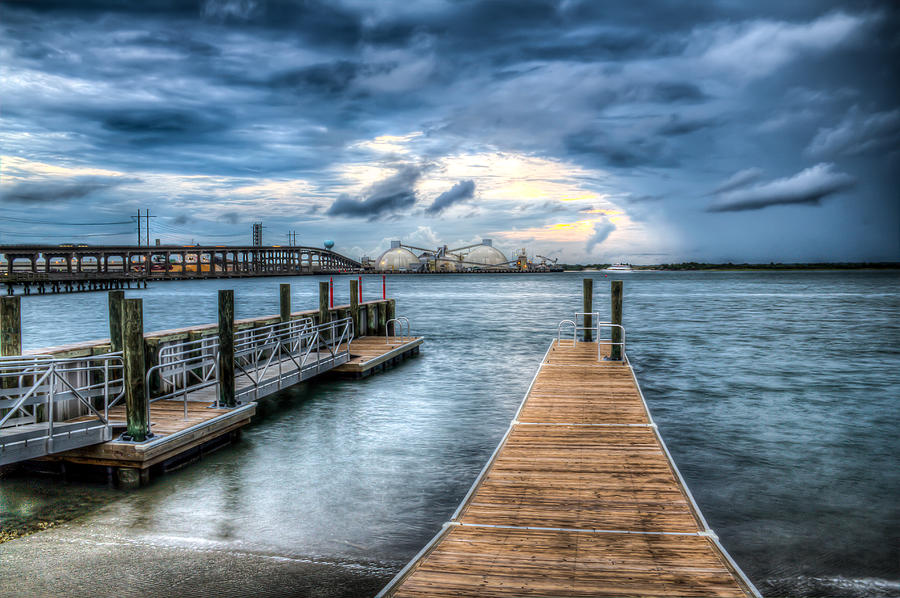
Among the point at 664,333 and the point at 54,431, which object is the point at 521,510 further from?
the point at 664,333

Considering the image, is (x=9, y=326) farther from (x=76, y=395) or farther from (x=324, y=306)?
(x=324, y=306)

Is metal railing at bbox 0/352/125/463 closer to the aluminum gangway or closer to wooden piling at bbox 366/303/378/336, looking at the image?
the aluminum gangway

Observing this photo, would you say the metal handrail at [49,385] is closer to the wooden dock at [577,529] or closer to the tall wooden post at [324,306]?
the wooden dock at [577,529]

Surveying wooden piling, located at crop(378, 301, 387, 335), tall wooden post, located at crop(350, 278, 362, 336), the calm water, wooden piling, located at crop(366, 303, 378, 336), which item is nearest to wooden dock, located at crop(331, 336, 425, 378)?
tall wooden post, located at crop(350, 278, 362, 336)

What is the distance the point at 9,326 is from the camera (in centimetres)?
1186

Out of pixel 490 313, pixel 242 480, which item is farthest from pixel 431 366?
pixel 490 313

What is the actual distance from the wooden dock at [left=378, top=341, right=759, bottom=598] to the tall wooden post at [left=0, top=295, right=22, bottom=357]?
9015 millimetres

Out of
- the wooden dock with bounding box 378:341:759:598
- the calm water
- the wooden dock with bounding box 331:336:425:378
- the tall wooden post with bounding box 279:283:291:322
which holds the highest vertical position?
the tall wooden post with bounding box 279:283:291:322

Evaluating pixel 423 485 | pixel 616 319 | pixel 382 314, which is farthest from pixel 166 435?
pixel 382 314

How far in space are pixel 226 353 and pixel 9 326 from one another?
390 centimetres

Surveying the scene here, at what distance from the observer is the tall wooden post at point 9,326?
1181 cm

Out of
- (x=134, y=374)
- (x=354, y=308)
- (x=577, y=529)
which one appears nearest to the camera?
(x=577, y=529)

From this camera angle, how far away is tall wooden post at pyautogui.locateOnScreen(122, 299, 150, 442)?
10953 millimetres

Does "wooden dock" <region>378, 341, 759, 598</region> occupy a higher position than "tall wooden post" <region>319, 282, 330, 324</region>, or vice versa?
"tall wooden post" <region>319, 282, 330, 324</region>
